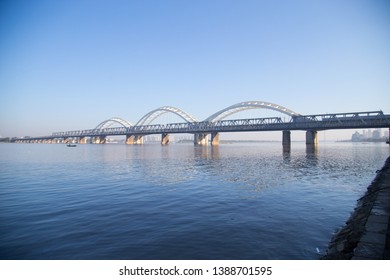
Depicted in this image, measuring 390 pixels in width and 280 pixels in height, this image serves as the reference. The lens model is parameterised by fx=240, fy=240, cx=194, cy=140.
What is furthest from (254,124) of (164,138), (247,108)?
(164,138)

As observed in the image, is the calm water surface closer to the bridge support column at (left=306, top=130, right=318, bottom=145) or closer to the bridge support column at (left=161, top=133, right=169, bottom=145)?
the bridge support column at (left=306, top=130, right=318, bottom=145)

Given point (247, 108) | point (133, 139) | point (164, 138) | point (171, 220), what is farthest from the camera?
point (133, 139)

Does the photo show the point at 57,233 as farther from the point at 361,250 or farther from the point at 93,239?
the point at 361,250

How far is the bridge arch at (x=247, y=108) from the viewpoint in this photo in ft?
364

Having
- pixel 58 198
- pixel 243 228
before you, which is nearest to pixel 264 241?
pixel 243 228

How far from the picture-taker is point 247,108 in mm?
126375

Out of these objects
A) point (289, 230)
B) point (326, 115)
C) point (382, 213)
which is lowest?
point (289, 230)

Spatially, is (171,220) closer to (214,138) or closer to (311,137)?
(311,137)

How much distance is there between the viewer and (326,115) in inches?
3548

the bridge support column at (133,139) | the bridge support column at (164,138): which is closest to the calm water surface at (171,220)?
the bridge support column at (164,138)

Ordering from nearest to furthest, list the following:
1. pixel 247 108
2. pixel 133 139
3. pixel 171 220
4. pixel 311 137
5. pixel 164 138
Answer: pixel 171 220, pixel 311 137, pixel 247 108, pixel 164 138, pixel 133 139

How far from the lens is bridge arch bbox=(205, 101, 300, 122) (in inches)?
4370

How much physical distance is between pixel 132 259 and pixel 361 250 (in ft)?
18.1

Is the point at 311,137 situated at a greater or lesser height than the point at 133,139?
lesser
